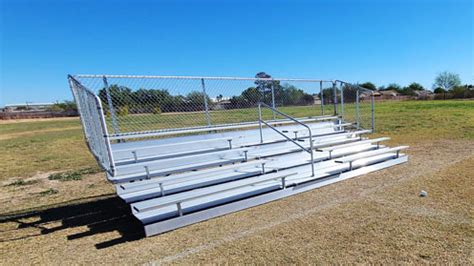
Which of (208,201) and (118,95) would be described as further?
(118,95)

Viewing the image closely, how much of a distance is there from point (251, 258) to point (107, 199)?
3.29 metres

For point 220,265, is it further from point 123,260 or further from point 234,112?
point 234,112

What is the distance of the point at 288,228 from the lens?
309 cm

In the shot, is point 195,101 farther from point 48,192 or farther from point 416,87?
point 416,87

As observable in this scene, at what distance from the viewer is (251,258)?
2.53 meters

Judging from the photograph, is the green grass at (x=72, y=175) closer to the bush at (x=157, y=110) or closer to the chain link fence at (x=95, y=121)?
the chain link fence at (x=95, y=121)

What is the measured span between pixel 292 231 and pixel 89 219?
2921mm

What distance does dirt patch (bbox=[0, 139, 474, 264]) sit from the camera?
254cm

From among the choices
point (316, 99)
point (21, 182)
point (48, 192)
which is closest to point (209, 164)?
point (48, 192)

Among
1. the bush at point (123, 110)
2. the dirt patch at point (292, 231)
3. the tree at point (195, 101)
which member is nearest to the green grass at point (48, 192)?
the dirt patch at point (292, 231)

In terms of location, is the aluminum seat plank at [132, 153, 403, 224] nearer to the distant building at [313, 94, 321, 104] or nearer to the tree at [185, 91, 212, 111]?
the tree at [185, 91, 212, 111]

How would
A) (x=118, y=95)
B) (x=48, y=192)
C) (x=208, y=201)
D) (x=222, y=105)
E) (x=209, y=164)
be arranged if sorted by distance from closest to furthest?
1. (x=208, y=201)
2. (x=118, y=95)
3. (x=209, y=164)
4. (x=48, y=192)
5. (x=222, y=105)

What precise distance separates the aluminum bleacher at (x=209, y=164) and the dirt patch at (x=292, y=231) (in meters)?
0.23

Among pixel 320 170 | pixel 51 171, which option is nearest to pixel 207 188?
pixel 320 170
